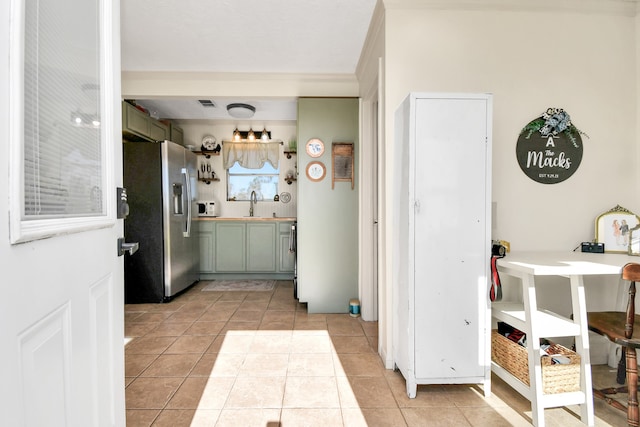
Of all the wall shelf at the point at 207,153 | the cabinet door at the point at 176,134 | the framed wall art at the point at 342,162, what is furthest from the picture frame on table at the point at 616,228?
the cabinet door at the point at 176,134

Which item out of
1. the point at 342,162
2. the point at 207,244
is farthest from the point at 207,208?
the point at 342,162

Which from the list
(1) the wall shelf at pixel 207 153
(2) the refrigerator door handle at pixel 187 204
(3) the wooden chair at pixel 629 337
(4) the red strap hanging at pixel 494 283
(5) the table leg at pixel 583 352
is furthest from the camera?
(1) the wall shelf at pixel 207 153

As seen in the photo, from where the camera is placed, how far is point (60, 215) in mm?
835

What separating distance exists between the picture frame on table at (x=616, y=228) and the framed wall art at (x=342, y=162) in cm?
209

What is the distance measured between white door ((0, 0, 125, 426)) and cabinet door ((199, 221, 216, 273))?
12.5 ft

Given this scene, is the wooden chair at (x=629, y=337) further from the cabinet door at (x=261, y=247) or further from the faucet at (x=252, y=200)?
the faucet at (x=252, y=200)

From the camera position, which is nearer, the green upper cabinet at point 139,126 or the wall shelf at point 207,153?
the green upper cabinet at point 139,126

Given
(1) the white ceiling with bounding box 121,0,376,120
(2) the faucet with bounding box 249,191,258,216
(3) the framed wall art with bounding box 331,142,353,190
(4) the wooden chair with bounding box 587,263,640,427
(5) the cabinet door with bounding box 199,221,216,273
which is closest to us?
(4) the wooden chair with bounding box 587,263,640,427

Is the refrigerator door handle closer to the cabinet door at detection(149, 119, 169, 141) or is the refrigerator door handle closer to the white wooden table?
the cabinet door at detection(149, 119, 169, 141)

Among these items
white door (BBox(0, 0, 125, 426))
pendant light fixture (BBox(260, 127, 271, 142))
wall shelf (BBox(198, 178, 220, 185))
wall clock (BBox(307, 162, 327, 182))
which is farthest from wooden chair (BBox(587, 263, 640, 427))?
wall shelf (BBox(198, 178, 220, 185))

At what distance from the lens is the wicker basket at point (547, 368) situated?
1.67m

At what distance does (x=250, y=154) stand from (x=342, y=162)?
254 cm

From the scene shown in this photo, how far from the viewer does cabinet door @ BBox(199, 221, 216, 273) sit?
4926 millimetres

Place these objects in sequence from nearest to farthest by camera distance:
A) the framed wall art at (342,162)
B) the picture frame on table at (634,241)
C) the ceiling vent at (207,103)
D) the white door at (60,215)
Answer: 1. the white door at (60,215)
2. the picture frame on table at (634,241)
3. the framed wall art at (342,162)
4. the ceiling vent at (207,103)
